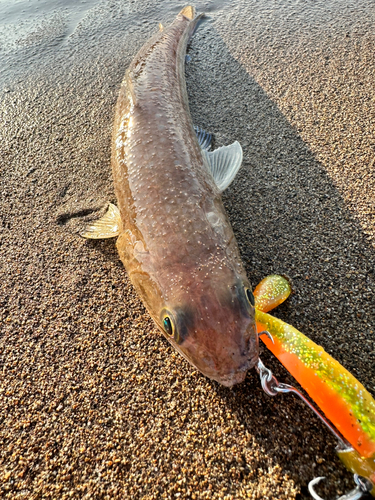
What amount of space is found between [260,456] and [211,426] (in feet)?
0.92

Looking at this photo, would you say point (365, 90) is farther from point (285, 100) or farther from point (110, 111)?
point (110, 111)

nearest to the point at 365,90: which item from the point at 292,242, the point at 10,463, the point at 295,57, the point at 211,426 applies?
the point at 295,57

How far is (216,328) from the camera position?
66.7 inches

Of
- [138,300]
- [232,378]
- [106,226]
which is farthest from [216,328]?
[106,226]

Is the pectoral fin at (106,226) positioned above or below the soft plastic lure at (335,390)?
above

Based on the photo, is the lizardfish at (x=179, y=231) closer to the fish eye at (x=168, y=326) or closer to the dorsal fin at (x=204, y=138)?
the fish eye at (x=168, y=326)

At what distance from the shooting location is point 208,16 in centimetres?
570

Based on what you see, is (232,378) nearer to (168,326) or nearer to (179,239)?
(168,326)

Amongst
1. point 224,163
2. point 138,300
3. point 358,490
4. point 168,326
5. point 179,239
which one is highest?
point 179,239

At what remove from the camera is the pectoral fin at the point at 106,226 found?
263cm

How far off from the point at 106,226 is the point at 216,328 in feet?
4.76

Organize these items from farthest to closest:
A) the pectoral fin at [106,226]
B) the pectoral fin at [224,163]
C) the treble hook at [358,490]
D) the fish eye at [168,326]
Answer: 1. the pectoral fin at [224,163]
2. the pectoral fin at [106,226]
3. the fish eye at [168,326]
4. the treble hook at [358,490]

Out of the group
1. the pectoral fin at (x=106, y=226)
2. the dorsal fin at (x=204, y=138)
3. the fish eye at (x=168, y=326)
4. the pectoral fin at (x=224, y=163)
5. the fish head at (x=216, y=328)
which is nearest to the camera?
the fish head at (x=216, y=328)

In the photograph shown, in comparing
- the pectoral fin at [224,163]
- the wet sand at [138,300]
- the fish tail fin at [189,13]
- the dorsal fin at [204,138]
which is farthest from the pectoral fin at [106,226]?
the fish tail fin at [189,13]
